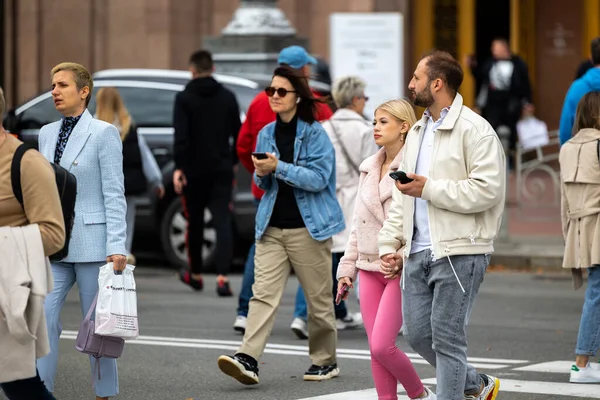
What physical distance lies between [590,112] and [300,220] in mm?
1875

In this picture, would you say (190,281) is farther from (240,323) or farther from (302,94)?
(302,94)

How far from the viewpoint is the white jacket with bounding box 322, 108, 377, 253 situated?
34.6ft

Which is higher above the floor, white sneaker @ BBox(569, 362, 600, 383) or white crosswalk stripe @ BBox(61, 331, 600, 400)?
white sneaker @ BBox(569, 362, 600, 383)

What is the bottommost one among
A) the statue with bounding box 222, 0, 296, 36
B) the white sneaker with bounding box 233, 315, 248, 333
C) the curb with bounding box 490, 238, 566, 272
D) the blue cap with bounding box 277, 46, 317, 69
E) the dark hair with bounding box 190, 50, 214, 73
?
the curb with bounding box 490, 238, 566, 272

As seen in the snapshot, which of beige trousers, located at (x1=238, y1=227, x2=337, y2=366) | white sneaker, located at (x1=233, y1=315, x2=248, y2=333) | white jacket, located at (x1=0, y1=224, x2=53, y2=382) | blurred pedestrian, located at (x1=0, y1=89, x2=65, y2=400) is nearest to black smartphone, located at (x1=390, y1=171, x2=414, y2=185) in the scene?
blurred pedestrian, located at (x1=0, y1=89, x2=65, y2=400)

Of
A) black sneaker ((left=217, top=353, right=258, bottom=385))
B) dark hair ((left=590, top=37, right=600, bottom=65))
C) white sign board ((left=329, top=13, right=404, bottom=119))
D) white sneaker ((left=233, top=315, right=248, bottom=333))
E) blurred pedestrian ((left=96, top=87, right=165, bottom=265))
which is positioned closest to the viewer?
black sneaker ((left=217, top=353, right=258, bottom=385))

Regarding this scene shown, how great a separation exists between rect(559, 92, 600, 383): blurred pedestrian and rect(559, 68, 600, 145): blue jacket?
888mm

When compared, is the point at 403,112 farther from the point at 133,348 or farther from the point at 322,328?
the point at 133,348

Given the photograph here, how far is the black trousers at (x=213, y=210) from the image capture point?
12.9 m

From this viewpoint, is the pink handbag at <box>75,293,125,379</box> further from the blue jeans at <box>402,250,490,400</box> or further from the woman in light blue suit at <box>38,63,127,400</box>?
the blue jeans at <box>402,250,490,400</box>

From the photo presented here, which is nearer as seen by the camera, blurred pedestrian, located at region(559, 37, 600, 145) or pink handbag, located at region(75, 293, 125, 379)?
pink handbag, located at region(75, 293, 125, 379)

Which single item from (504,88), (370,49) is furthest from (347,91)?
(504,88)

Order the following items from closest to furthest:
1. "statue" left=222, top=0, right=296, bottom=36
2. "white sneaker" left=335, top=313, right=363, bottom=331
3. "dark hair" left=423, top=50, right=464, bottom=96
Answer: "dark hair" left=423, top=50, right=464, bottom=96
"white sneaker" left=335, top=313, right=363, bottom=331
"statue" left=222, top=0, right=296, bottom=36

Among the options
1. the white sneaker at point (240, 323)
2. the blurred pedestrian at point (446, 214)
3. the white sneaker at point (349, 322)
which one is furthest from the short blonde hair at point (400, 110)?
the white sneaker at point (349, 322)
